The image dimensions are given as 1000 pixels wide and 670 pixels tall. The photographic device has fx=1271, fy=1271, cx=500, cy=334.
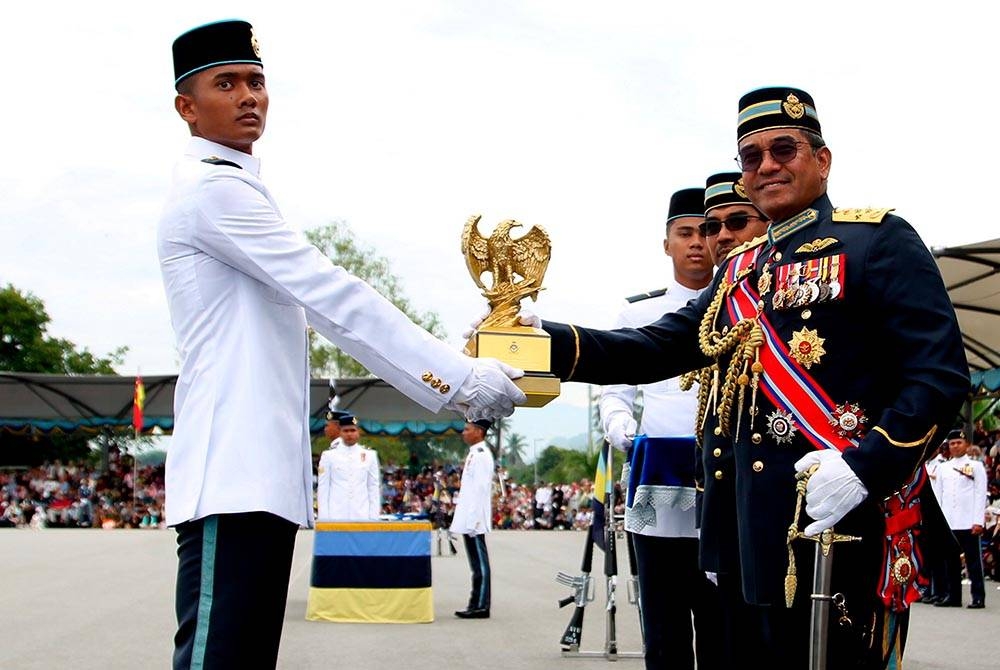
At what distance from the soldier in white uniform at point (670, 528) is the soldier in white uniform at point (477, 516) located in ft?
15.7

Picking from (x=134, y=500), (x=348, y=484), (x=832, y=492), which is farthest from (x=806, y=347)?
(x=134, y=500)

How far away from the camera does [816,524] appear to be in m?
3.29

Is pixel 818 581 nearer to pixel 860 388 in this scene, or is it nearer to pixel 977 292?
pixel 860 388

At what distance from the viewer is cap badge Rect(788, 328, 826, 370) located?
3494 mm

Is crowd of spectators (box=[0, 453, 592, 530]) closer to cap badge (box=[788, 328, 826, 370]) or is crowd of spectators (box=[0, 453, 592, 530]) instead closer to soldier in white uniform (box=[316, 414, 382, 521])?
soldier in white uniform (box=[316, 414, 382, 521])

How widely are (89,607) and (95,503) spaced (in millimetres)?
28467

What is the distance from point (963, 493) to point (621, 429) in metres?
10.8

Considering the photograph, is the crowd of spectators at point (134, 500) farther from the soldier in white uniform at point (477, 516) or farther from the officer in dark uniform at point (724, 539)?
the officer in dark uniform at point (724, 539)

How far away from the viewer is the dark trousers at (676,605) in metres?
5.19

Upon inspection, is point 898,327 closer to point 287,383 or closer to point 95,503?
point 287,383

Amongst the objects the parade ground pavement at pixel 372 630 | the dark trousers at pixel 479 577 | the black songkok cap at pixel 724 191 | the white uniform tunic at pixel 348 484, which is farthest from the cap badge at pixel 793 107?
the white uniform tunic at pixel 348 484

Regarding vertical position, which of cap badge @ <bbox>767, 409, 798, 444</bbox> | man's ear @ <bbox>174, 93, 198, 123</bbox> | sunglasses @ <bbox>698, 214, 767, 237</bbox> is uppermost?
sunglasses @ <bbox>698, 214, 767, 237</bbox>

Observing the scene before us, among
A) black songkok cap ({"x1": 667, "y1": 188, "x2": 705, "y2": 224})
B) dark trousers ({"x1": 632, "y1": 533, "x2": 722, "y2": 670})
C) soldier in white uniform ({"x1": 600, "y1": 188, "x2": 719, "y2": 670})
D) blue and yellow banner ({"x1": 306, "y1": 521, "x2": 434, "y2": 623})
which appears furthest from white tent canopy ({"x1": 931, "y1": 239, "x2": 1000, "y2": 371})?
dark trousers ({"x1": 632, "y1": 533, "x2": 722, "y2": 670})

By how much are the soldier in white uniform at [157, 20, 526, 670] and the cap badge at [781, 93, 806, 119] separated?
114 centimetres
